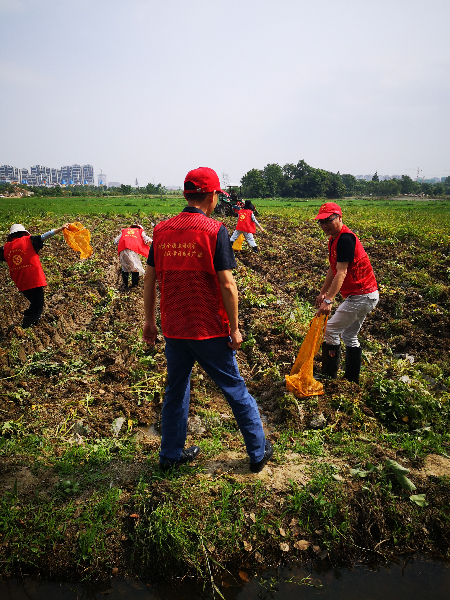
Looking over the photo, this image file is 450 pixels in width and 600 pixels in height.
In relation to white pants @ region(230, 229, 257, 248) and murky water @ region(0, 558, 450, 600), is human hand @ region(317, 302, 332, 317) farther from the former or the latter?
white pants @ region(230, 229, 257, 248)

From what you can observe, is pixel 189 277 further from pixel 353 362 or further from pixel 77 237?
pixel 77 237

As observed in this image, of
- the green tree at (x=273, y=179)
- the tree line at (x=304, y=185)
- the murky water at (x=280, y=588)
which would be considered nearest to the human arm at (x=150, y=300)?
the murky water at (x=280, y=588)

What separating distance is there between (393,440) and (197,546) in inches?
71.2

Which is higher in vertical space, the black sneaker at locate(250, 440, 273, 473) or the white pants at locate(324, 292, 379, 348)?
the white pants at locate(324, 292, 379, 348)

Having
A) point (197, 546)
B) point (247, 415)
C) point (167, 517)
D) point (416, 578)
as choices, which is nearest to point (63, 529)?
point (167, 517)

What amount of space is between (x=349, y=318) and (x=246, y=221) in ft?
22.7

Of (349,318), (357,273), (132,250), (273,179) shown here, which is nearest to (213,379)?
(349,318)

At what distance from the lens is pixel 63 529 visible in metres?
2.35

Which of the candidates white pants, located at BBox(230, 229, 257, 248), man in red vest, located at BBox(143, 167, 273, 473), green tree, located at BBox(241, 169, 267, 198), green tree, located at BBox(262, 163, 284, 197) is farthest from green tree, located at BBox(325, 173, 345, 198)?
man in red vest, located at BBox(143, 167, 273, 473)

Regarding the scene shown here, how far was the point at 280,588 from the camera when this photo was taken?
7.19ft

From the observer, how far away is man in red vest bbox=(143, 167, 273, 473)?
7.57 ft

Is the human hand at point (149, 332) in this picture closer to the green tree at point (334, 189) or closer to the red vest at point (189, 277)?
the red vest at point (189, 277)

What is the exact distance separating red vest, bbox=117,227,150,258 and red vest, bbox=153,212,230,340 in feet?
16.3

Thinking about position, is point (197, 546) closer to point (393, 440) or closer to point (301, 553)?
point (301, 553)
